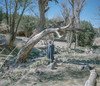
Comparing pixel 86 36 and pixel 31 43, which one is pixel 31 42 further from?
pixel 86 36

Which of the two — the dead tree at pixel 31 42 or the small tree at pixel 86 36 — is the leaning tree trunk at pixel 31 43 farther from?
the small tree at pixel 86 36

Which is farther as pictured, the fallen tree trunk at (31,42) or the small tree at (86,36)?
the small tree at (86,36)

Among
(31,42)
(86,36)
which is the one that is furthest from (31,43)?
(86,36)

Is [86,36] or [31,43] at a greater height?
[86,36]

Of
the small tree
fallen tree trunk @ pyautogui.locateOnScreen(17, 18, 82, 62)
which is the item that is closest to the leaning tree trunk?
fallen tree trunk @ pyautogui.locateOnScreen(17, 18, 82, 62)

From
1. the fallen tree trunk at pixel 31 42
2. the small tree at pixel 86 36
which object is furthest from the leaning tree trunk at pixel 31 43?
the small tree at pixel 86 36

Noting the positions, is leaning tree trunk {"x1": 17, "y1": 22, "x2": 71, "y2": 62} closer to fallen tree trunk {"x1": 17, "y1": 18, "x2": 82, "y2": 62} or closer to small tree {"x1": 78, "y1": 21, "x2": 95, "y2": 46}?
fallen tree trunk {"x1": 17, "y1": 18, "x2": 82, "y2": 62}

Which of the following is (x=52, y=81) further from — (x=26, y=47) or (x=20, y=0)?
(x=20, y=0)

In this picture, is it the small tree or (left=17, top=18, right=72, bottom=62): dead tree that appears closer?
(left=17, top=18, right=72, bottom=62): dead tree

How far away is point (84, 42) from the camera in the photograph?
34.1 m

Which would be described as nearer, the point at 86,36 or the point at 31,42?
the point at 31,42

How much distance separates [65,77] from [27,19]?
93.1ft

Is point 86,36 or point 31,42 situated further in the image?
point 86,36

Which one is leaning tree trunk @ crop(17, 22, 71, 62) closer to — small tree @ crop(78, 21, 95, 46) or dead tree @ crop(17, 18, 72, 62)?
dead tree @ crop(17, 18, 72, 62)
